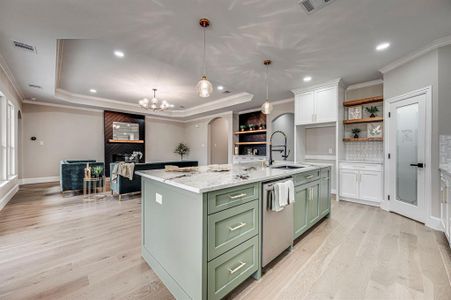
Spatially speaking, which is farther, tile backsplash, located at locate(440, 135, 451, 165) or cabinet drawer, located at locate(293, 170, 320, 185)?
tile backsplash, located at locate(440, 135, 451, 165)

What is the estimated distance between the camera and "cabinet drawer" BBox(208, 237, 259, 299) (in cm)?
136

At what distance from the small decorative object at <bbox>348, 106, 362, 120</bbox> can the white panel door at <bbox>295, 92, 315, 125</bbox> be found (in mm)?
814

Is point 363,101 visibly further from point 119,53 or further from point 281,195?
point 119,53

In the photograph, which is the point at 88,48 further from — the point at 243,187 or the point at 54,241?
the point at 243,187

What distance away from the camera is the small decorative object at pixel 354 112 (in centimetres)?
437

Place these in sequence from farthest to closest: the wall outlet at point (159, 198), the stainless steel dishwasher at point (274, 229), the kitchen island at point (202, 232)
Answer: the stainless steel dishwasher at point (274, 229)
the wall outlet at point (159, 198)
the kitchen island at point (202, 232)

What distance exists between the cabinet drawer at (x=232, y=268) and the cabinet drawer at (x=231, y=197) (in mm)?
360

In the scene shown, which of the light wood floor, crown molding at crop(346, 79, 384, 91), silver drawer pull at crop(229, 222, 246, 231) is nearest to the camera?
silver drawer pull at crop(229, 222, 246, 231)

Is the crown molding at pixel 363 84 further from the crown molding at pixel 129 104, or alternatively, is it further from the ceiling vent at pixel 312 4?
the ceiling vent at pixel 312 4

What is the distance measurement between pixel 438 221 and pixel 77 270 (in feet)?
15.1

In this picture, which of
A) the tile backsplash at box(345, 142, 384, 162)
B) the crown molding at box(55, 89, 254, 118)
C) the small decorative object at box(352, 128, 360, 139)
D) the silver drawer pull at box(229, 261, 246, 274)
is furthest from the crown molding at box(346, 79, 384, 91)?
the silver drawer pull at box(229, 261, 246, 274)

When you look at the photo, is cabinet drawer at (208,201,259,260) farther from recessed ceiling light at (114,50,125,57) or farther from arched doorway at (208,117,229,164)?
arched doorway at (208,117,229,164)

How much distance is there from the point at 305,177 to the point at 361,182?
93.2 inches

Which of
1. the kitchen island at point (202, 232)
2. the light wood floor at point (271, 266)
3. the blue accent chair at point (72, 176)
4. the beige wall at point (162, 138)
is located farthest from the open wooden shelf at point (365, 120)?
the beige wall at point (162, 138)
